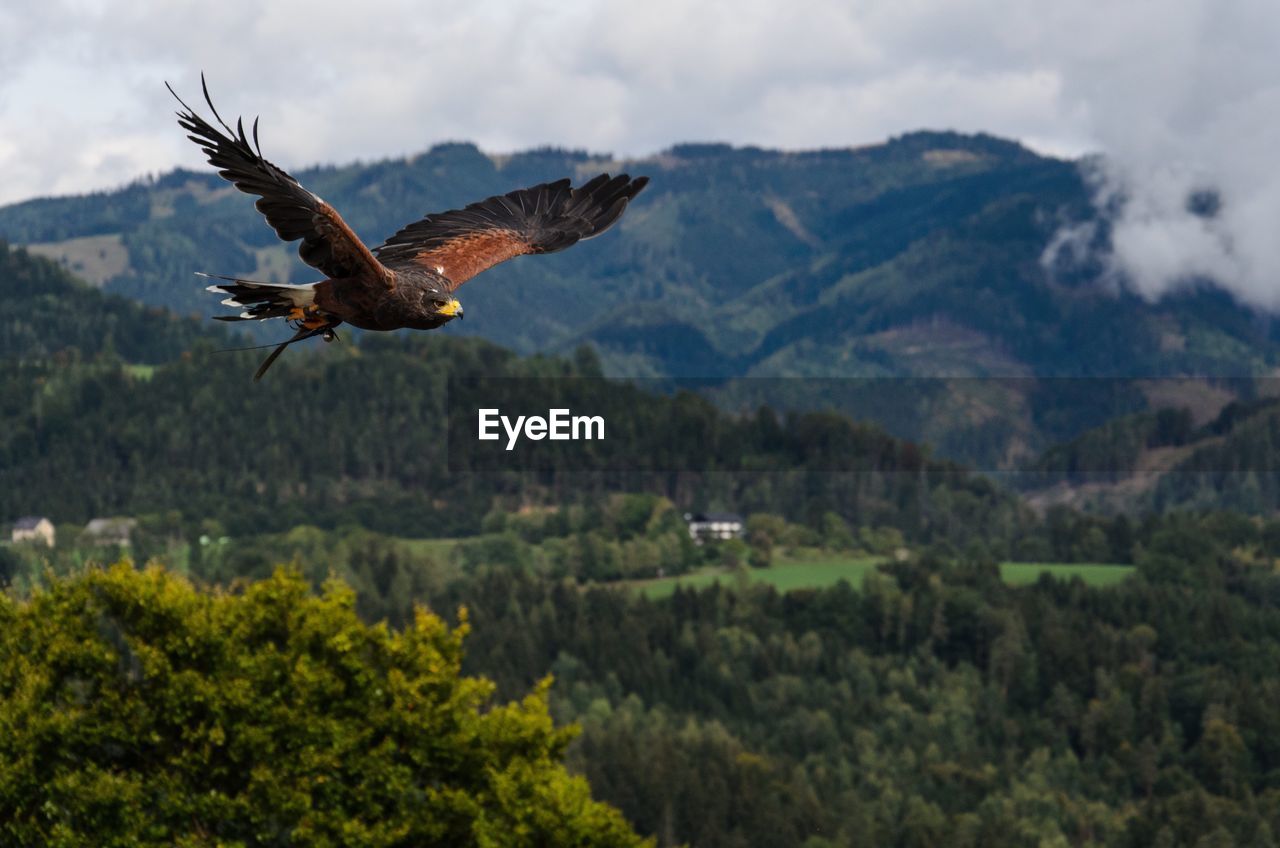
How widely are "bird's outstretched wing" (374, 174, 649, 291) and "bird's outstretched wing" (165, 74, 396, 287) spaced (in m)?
4.01

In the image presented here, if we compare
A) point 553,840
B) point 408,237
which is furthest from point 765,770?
point 408,237

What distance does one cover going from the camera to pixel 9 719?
145 feet

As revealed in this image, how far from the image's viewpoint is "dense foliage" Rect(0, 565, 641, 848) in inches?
1722

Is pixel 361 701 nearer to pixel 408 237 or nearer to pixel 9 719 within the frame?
pixel 9 719

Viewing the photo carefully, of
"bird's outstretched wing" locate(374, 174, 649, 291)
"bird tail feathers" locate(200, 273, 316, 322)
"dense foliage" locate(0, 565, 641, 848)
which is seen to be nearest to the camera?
"bird tail feathers" locate(200, 273, 316, 322)

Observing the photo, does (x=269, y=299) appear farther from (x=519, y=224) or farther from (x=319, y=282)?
(x=519, y=224)

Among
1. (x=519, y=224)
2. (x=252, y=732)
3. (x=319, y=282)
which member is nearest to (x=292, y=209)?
(x=319, y=282)

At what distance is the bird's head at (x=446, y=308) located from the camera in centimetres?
1284

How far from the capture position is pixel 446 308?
12875mm

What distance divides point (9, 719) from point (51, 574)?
4.72 meters

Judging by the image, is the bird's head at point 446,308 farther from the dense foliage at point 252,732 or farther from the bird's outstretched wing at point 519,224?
the dense foliage at point 252,732

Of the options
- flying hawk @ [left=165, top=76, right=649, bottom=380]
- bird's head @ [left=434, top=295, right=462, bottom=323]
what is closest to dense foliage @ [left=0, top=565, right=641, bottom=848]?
flying hawk @ [left=165, top=76, right=649, bottom=380]

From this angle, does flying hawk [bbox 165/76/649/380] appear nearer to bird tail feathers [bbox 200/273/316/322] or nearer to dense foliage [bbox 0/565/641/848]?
bird tail feathers [bbox 200/273/316/322]

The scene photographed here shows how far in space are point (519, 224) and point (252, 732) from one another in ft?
85.1
